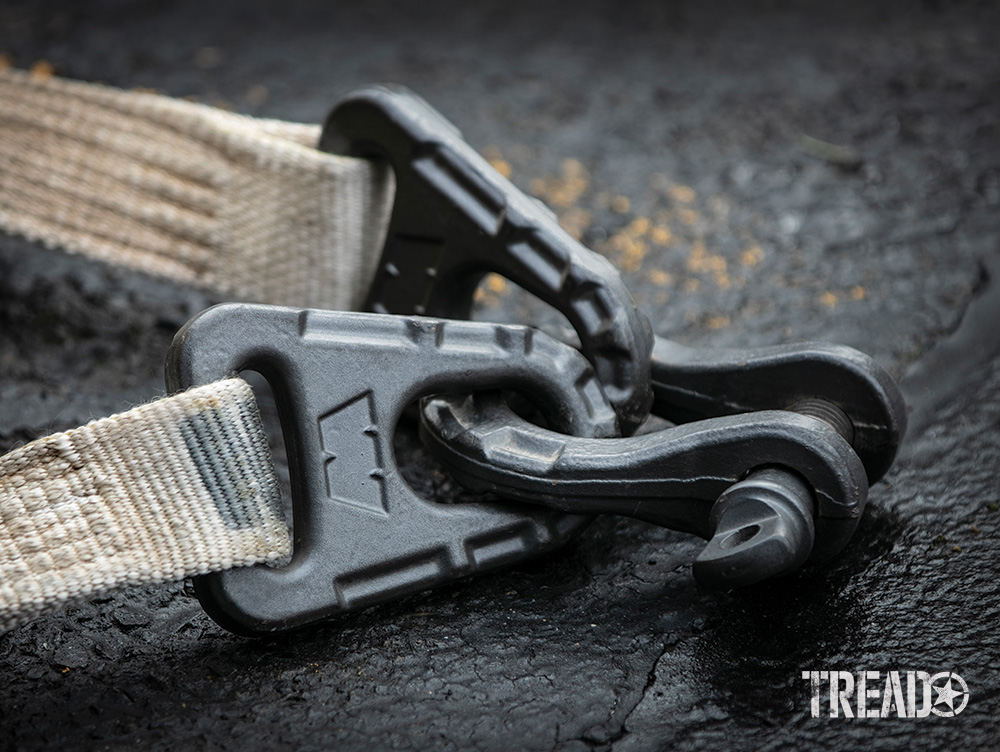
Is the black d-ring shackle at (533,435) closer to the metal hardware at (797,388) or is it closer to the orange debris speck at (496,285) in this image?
the metal hardware at (797,388)

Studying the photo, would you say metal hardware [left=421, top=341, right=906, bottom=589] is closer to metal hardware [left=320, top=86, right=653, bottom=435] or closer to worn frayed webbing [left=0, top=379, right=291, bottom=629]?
metal hardware [left=320, top=86, right=653, bottom=435]

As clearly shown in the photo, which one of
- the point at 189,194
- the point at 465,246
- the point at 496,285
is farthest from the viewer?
the point at 496,285

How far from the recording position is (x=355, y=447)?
3.67ft

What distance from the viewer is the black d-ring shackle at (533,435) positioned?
3.49 ft

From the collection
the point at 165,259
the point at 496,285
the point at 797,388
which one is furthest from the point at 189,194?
the point at 797,388

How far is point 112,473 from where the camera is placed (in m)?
1.04

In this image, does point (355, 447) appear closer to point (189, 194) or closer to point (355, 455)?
point (355, 455)

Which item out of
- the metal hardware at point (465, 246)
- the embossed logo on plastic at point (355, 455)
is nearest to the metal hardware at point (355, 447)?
the embossed logo on plastic at point (355, 455)

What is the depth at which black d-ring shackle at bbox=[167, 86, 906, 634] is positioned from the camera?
41.8 inches

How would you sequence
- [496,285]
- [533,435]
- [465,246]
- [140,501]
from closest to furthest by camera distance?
Result: [140,501] < [533,435] < [465,246] < [496,285]

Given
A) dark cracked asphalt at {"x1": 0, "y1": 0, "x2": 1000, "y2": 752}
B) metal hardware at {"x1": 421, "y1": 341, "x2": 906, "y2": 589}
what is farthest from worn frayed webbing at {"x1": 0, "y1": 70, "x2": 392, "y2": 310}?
metal hardware at {"x1": 421, "y1": 341, "x2": 906, "y2": 589}

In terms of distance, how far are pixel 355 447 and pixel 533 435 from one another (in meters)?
0.20

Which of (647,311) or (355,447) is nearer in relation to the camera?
(355,447)

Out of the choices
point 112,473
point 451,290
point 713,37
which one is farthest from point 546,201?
point 112,473
